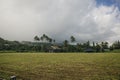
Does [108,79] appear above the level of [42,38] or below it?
below

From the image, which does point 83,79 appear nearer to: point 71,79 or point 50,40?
point 71,79

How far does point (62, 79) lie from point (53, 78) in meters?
0.93

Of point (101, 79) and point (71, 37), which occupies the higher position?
point (71, 37)

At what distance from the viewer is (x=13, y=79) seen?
12344 mm

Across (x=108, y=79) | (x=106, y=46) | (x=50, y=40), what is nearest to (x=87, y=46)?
(x=106, y=46)

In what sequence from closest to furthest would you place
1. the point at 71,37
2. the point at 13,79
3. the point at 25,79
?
the point at 13,79, the point at 25,79, the point at 71,37

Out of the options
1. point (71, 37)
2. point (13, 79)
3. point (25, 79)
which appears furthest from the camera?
point (71, 37)

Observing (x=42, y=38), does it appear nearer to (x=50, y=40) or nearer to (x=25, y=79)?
(x=50, y=40)

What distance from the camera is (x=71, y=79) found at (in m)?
20.2

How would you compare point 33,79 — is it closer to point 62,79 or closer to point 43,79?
point 43,79

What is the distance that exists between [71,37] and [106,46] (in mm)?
35343

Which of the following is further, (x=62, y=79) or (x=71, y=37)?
(x=71, y=37)

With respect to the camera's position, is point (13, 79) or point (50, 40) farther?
point (50, 40)

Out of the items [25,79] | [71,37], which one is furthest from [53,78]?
[71,37]
